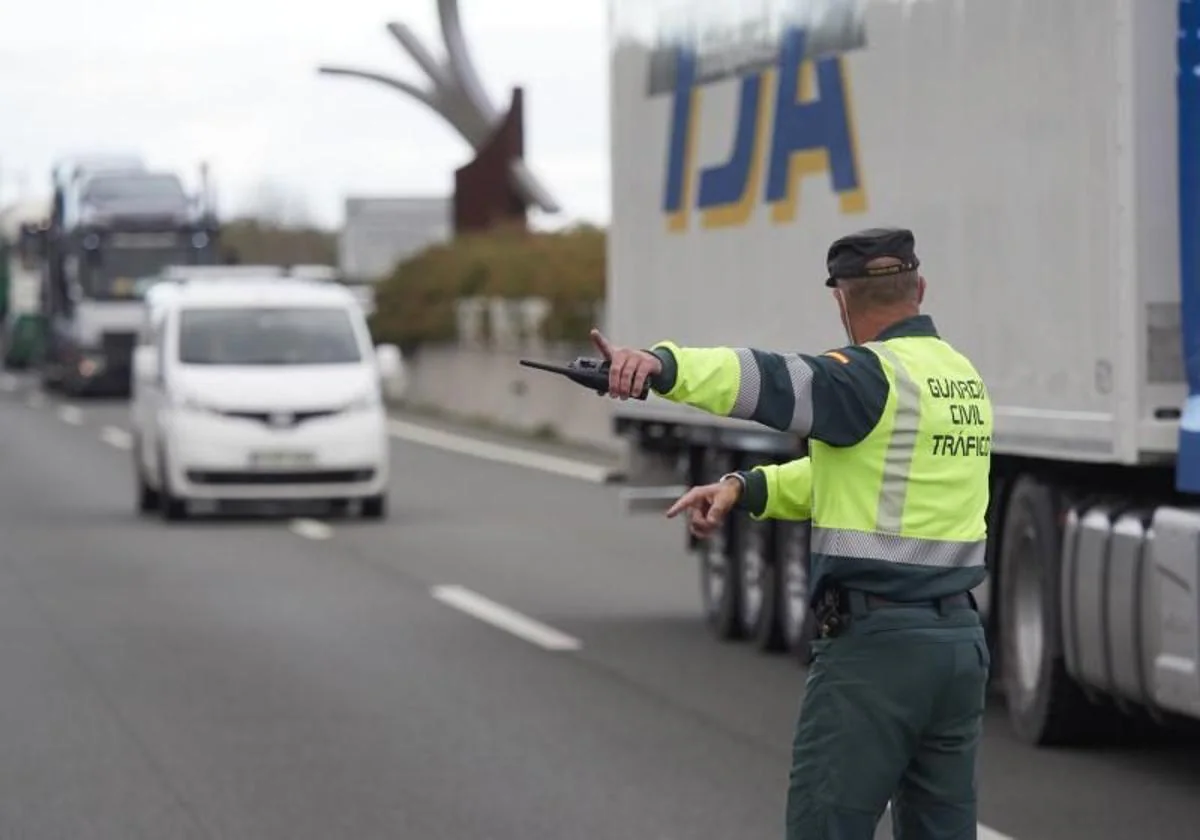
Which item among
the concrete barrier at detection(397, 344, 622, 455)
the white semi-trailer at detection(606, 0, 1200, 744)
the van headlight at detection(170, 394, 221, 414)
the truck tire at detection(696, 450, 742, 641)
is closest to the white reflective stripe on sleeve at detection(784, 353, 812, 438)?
the white semi-trailer at detection(606, 0, 1200, 744)

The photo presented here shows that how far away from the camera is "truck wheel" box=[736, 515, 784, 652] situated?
15938mm

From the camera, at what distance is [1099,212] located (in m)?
11.4

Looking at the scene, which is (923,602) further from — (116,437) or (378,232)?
(378,232)

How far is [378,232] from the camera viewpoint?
8325cm

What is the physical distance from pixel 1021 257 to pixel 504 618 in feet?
19.9

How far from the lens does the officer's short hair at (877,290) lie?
6.92 metres

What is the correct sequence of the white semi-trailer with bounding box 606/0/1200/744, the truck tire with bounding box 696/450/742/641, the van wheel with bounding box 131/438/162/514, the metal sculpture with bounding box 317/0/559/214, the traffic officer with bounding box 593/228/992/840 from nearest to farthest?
the traffic officer with bounding box 593/228/992/840, the white semi-trailer with bounding box 606/0/1200/744, the truck tire with bounding box 696/450/742/641, the van wheel with bounding box 131/438/162/514, the metal sculpture with bounding box 317/0/559/214

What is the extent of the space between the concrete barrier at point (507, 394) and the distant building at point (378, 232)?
28.9 m

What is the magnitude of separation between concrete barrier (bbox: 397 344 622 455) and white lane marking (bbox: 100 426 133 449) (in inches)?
192

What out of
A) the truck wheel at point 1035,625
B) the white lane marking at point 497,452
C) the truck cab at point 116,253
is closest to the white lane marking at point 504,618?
the truck wheel at point 1035,625

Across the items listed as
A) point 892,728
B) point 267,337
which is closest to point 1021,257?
point 892,728

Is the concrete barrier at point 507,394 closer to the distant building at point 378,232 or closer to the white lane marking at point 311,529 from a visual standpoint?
the white lane marking at point 311,529

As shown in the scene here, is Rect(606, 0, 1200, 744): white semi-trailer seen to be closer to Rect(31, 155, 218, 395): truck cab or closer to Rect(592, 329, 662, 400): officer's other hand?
Rect(592, 329, 662, 400): officer's other hand

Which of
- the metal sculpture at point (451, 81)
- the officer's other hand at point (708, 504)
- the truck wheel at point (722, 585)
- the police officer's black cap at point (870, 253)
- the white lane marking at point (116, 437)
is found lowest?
the white lane marking at point (116, 437)
